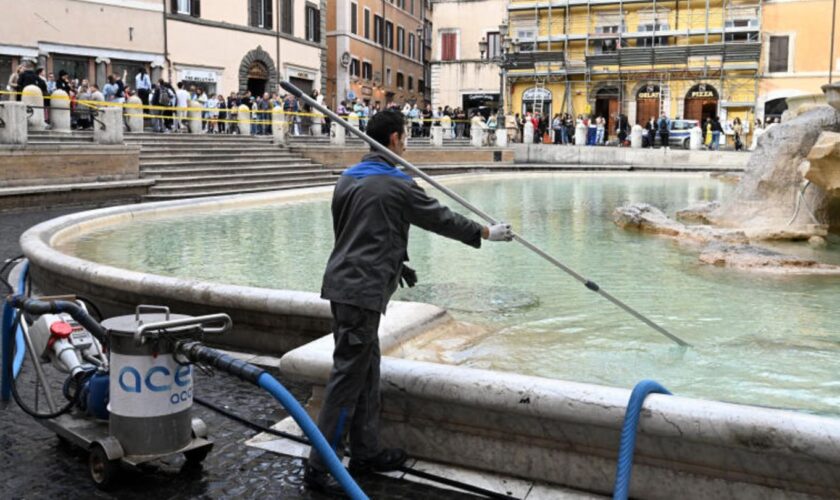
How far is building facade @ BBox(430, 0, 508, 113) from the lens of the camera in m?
49.5

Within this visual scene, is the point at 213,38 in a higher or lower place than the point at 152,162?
higher

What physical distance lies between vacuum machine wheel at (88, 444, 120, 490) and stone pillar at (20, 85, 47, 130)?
16.6 meters

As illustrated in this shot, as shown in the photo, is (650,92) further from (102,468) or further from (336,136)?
(102,468)

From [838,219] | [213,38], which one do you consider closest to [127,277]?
[838,219]

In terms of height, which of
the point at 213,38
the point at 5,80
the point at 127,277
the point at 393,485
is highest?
the point at 213,38

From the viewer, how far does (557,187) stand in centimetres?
2161

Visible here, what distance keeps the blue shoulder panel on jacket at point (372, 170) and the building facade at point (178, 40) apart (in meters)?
28.1

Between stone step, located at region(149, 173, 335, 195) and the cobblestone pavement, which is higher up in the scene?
stone step, located at region(149, 173, 335, 195)

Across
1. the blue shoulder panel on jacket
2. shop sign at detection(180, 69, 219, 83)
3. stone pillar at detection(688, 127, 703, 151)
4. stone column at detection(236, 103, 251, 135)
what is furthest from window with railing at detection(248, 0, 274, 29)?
the blue shoulder panel on jacket

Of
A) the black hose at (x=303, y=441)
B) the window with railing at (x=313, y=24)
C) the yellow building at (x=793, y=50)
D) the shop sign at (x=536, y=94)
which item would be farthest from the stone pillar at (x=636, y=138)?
the black hose at (x=303, y=441)

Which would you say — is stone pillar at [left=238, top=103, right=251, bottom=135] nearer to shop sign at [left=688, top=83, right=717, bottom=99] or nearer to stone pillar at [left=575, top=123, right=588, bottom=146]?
stone pillar at [left=575, top=123, right=588, bottom=146]

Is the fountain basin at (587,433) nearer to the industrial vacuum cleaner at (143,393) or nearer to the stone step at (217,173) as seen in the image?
the industrial vacuum cleaner at (143,393)

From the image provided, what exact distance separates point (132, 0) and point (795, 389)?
32.0 m

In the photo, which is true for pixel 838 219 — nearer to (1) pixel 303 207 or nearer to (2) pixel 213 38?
(1) pixel 303 207
